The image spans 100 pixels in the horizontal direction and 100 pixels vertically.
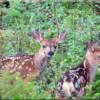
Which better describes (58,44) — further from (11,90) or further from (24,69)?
(11,90)

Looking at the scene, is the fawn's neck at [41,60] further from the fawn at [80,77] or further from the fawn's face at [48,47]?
the fawn at [80,77]

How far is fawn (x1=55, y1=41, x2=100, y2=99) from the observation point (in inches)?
243

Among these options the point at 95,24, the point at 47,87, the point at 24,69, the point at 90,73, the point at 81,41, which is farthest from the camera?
the point at 95,24

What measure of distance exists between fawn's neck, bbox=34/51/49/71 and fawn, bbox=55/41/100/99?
1.86 metres

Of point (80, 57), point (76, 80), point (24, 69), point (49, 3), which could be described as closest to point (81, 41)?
point (80, 57)

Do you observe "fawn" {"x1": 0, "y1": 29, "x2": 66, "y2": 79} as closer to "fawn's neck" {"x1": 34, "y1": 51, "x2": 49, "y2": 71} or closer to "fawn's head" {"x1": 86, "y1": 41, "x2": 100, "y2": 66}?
"fawn's neck" {"x1": 34, "y1": 51, "x2": 49, "y2": 71}

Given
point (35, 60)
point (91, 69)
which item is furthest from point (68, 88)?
point (35, 60)

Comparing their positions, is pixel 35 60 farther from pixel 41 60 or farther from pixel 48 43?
pixel 48 43

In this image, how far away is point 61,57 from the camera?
866 centimetres

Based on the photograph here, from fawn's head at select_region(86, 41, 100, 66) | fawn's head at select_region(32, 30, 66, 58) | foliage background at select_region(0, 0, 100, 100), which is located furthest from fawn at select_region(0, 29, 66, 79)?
fawn's head at select_region(86, 41, 100, 66)

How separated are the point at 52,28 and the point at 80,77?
164 inches

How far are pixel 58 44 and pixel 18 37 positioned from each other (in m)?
1.00

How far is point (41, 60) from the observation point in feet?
28.2

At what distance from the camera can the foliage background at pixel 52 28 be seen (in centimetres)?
831
